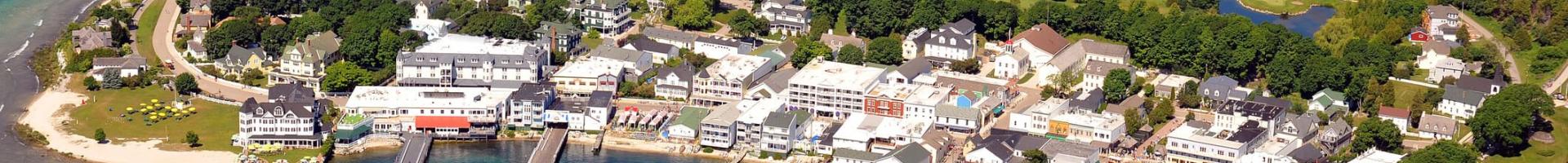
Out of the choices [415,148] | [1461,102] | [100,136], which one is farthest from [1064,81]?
[100,136]

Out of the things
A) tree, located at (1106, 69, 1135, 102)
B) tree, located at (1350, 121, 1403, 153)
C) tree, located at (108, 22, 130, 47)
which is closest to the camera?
tree, located at (1350, 121, 1403, 153)

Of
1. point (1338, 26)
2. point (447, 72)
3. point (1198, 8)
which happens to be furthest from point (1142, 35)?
point (447, 72)

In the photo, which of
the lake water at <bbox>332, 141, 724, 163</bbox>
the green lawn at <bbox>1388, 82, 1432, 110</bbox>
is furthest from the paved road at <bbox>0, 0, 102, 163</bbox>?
the green lawn at <bbox>1388, 82, 1432, 110</bbox>

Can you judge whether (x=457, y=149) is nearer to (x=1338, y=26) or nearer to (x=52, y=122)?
(x=52, y=122)

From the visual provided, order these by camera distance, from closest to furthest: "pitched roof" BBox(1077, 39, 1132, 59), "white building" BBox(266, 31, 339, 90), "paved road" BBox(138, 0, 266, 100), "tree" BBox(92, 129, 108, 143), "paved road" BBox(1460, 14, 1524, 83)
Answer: "tree" BBox(92, 129, 108, 143) < "paved road" BBox(138, 0, 266, 100) < "white building" BBox(266, 31, 339, 90) < "paved road" BBox(1460, 14, 1524, 83) < "pitched roof" BBox(1077, 39, 1132, 59)

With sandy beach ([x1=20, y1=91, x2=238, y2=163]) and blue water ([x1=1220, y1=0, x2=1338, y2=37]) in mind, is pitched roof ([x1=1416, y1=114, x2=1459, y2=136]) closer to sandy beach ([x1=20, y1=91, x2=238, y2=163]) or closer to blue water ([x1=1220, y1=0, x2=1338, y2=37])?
blue water ([x1=1220, y1=0, x2=1338, y2=37])

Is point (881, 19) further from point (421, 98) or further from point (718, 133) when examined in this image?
point (421, 98)
